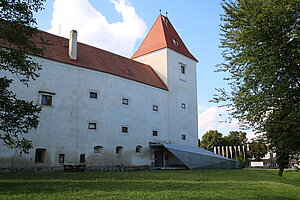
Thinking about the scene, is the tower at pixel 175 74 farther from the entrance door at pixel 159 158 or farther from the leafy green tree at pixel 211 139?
the leafy green tree at pixel 211 139

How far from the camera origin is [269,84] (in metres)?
9.86

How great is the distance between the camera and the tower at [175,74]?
3216 cm

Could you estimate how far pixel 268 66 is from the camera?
383 inches

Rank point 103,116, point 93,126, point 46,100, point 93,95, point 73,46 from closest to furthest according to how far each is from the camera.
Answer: point 46,100
point 93,126
point 73,46
point 93,95
point 103,116

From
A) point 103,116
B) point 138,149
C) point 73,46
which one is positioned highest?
point 73,46

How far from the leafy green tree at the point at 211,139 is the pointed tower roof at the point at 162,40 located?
103ft

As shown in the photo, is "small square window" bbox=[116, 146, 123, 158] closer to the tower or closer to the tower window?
the tower window

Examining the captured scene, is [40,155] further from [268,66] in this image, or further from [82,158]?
[268,66]

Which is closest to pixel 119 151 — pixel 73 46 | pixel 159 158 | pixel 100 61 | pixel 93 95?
pixel 93 95

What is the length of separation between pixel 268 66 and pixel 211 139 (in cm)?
5637

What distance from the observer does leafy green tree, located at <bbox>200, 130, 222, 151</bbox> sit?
207 ft

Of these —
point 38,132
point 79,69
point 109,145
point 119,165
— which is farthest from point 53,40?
point 119,165

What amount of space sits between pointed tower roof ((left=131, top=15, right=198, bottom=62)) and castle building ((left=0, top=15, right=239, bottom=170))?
183 mm

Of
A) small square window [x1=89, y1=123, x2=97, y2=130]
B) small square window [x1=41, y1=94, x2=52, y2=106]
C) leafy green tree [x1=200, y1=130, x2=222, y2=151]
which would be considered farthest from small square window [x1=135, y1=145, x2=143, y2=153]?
leafy green tree [x1=200, y1=130, x2=222, y2=151]
